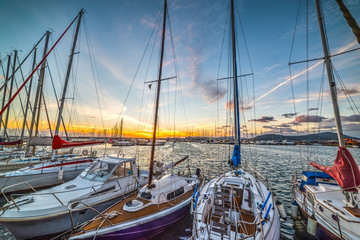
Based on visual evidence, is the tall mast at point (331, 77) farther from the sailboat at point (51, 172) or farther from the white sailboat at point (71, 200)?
the sailboat at point (51, 172)

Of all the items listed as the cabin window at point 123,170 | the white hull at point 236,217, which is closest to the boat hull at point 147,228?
the white hull at point 236,217

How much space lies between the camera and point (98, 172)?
26.6 feet

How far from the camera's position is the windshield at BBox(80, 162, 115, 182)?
797cm

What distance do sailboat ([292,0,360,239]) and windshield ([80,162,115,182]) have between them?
1049 cm

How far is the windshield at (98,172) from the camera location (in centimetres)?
797

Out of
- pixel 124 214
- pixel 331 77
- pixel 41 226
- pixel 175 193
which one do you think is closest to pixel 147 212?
pixel 124 214

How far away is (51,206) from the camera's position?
19.0 feet

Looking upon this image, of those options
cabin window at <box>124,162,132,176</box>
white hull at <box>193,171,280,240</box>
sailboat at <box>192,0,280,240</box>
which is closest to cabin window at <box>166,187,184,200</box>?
sailboat at <box>192,0,280,240</box>

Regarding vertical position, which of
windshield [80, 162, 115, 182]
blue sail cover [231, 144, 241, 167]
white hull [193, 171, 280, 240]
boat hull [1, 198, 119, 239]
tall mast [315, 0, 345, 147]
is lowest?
boat hull [1, 198, 119, 239]

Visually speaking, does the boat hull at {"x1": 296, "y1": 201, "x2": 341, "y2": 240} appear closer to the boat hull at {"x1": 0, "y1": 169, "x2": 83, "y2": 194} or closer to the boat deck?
the boat deck

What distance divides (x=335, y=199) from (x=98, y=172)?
11990 millimetres

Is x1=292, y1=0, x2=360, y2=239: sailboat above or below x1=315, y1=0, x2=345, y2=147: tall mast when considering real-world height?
below

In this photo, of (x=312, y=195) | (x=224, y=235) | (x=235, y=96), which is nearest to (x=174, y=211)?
(x=224, y=235)

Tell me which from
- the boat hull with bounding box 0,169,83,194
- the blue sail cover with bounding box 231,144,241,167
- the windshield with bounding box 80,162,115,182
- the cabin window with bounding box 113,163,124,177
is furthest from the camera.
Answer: the boat hull with bounding box 0,169,83,194
